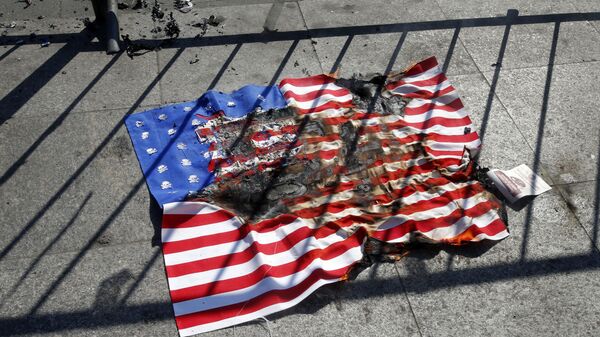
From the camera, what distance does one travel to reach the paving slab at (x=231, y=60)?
16.9ft

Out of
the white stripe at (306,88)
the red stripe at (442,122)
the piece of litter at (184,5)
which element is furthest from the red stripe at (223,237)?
the piece of litter at (184,5)

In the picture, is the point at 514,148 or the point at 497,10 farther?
the point at 497,10

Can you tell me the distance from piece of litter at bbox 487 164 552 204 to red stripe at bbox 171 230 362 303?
132 cm

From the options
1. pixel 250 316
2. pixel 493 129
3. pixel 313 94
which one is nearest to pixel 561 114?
pixel 493 129

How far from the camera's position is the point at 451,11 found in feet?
20.4

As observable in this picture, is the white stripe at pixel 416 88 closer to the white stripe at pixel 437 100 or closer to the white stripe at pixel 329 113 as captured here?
the white stripe at pixel 437 100

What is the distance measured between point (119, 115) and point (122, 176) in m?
0.75

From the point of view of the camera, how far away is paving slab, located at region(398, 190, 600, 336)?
360 cm

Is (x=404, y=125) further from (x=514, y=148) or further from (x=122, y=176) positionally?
(x=122, y=176)

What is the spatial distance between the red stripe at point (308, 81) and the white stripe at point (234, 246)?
1619 mm

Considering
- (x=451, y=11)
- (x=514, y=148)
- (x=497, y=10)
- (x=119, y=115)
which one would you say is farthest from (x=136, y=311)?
(x=497, y=10)

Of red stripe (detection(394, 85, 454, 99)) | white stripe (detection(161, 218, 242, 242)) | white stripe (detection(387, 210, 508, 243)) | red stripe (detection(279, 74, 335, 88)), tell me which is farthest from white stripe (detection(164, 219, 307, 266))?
red stripe (detection(394, 85, 454, 99))

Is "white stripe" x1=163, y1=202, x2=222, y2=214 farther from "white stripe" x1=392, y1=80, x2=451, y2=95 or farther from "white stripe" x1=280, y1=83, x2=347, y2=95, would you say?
"white stripe" x1=392, y1=80, x2=451, y2=95

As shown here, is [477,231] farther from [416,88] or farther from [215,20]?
[215,20]
